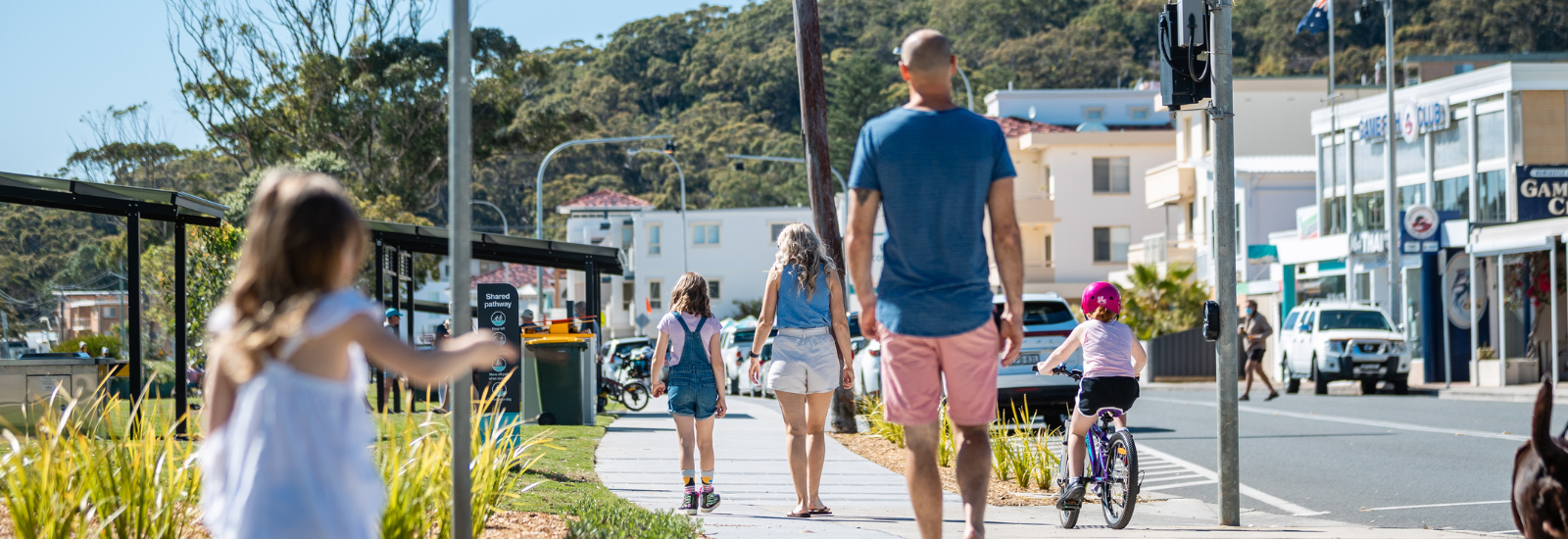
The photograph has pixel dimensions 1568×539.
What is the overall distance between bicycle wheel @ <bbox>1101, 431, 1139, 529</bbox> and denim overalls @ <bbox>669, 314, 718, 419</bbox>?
225 centimetres

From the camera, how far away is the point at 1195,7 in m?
7.68

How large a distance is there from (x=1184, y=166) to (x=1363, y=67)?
29596 millimetres

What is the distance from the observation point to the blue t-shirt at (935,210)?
15.8 feet

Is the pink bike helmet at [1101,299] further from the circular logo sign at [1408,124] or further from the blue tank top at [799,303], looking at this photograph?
the circular logo sign at [1408,124]

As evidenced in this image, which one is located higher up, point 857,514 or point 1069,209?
point 1069,209

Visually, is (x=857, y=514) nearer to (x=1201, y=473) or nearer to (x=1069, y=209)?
(x=1201, y=473)

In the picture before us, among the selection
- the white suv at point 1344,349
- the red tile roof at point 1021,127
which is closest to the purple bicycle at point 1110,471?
the white suv at point 1344,349

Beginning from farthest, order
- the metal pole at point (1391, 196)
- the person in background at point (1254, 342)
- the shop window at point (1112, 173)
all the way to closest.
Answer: the shop window at point (1112, 173), the metal pole at point (1391, 196), the person in background at point (1254, 342)

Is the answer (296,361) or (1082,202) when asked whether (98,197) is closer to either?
(296,361)

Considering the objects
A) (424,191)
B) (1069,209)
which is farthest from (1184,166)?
(424,191)

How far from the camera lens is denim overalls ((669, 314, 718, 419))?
8.15 m

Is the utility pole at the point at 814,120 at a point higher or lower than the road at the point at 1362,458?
higher

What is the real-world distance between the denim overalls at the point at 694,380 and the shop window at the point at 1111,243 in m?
48.5

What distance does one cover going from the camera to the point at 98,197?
38.4 feet
